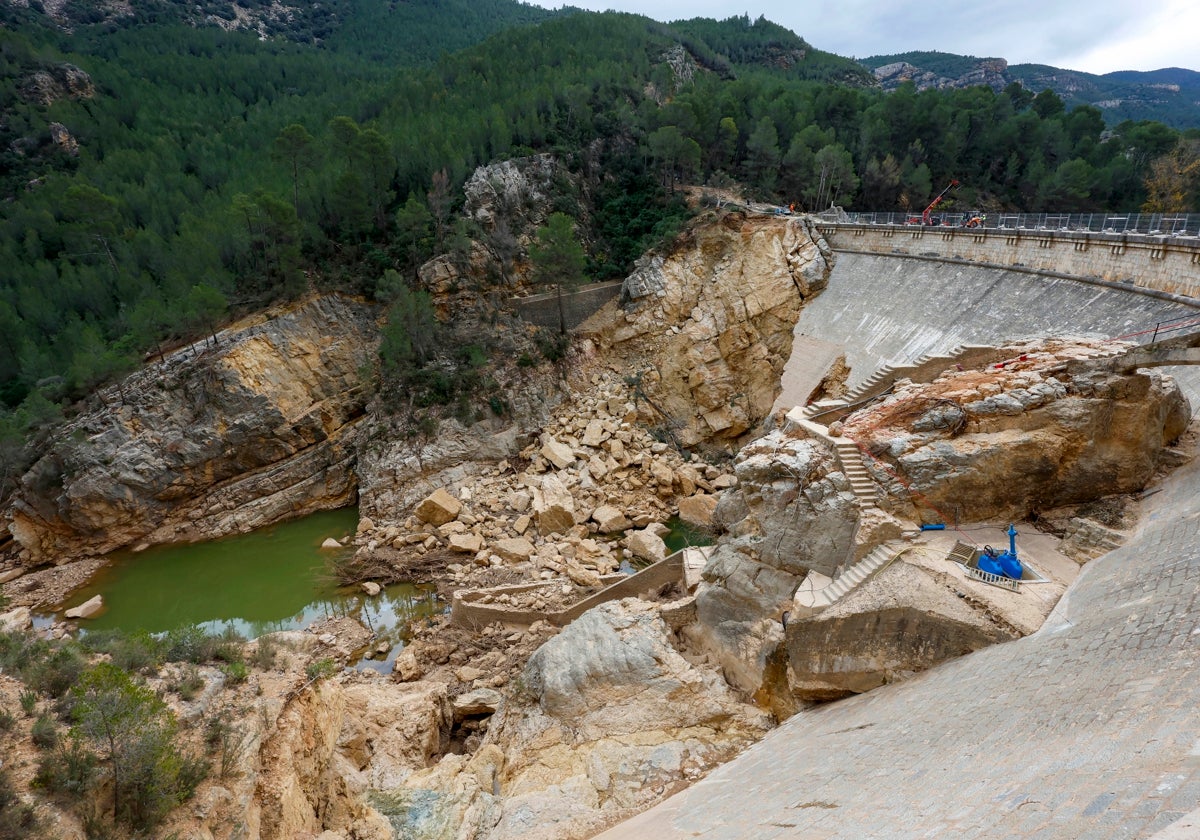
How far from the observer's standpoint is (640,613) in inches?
548

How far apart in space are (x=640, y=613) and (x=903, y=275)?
977 inches

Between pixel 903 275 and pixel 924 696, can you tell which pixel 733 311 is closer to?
pixel 903 275

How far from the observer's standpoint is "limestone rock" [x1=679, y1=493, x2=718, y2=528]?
76.9 ft

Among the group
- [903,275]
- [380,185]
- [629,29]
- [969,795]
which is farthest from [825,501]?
[629,29]

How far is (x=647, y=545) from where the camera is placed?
69.6 feet

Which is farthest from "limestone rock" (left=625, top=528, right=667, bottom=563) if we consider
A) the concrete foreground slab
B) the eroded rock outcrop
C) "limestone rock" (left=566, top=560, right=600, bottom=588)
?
the concrete foreground slab

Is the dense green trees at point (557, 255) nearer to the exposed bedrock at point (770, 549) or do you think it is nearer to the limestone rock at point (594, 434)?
the limestone rock at point (594, 434)

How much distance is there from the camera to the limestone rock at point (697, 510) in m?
23.5

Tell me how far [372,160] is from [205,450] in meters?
18.5

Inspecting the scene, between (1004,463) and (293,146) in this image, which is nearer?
(1004,463)

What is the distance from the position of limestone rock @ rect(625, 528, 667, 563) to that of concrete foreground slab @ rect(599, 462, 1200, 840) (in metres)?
10.6

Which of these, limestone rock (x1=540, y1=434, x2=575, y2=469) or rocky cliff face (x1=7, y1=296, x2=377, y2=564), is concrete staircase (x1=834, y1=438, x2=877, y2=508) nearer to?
limestone rock (x1=540, y1=434, x2=575, y2=469)

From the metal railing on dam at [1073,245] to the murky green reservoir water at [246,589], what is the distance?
27.7 metres

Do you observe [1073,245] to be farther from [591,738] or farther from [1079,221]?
[591,738]
